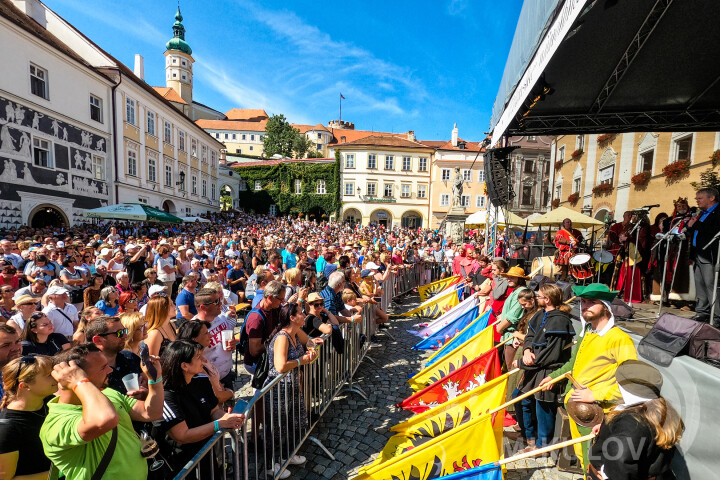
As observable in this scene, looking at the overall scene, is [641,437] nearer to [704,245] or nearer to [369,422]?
[369,422]

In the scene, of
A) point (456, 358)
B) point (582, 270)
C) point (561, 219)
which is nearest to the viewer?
point (456, 358)

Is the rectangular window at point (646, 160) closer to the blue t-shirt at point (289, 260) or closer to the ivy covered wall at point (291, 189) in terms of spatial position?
the blue t-shirt at point (289, 260)

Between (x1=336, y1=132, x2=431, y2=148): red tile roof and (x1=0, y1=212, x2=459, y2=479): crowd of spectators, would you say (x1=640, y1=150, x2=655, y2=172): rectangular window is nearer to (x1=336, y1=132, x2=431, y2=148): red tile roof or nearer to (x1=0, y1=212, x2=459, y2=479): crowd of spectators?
(x1=0, y1=212, x2=459, y2=479): crowd of spectators

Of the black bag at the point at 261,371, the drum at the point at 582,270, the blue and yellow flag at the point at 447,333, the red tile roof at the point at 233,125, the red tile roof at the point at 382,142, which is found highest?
the red tile roof at the point at 233,125

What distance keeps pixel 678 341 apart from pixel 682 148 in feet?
40.0

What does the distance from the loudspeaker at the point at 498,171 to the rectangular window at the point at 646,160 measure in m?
9.54

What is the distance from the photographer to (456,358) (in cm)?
500

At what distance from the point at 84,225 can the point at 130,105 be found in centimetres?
1004

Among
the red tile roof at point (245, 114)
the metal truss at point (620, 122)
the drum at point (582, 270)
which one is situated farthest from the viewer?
the red tile roof at point (245, 114)

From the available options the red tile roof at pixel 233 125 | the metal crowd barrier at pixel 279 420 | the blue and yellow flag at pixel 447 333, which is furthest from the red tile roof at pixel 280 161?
the metal crowd barrier at pixel 279 420

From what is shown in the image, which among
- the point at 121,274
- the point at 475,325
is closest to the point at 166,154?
the point at 121,274

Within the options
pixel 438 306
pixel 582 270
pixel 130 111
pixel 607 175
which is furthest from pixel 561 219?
pixel 130 111

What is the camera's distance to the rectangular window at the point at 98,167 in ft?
64.5

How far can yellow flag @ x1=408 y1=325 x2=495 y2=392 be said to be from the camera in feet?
15.9
